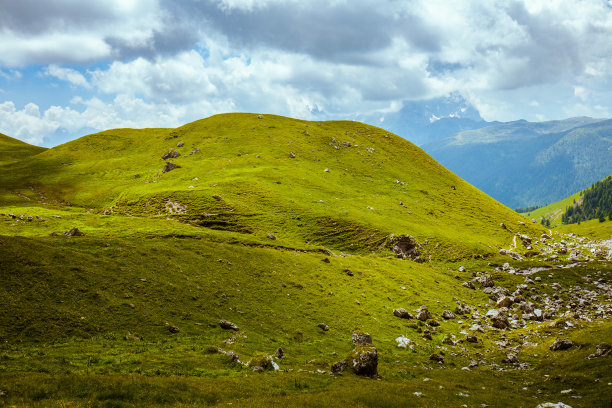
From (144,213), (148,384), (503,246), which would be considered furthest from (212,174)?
(148,384)

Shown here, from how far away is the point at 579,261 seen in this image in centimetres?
7144

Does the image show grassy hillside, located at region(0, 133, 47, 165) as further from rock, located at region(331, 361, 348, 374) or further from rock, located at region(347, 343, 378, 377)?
rock, located at region(347, 343, 378, 377)

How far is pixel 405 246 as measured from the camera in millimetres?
72125

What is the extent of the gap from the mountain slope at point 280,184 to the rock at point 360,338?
115 ft

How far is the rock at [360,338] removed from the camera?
3225 centimetres

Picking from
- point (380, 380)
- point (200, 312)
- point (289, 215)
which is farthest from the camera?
point (289, 215)

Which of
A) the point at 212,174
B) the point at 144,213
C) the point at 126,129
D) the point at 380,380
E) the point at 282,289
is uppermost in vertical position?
the point at 126,129

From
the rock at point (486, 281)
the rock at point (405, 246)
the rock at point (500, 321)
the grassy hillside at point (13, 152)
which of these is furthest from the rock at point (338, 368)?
the grassy hillside at point (13, 152)

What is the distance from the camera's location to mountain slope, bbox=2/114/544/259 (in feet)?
248

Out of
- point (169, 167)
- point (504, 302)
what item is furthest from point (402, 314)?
point (169, 167)

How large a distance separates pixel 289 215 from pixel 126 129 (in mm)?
110777

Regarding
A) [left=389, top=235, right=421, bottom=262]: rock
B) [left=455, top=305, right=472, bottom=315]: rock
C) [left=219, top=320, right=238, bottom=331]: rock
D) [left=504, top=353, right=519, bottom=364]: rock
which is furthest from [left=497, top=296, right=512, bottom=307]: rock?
[left=219, top=320, right=238, bottom=331]: rock

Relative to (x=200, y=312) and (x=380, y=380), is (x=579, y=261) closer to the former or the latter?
(x=380, y=380)

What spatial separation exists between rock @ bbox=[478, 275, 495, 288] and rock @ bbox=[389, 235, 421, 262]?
14.4m
